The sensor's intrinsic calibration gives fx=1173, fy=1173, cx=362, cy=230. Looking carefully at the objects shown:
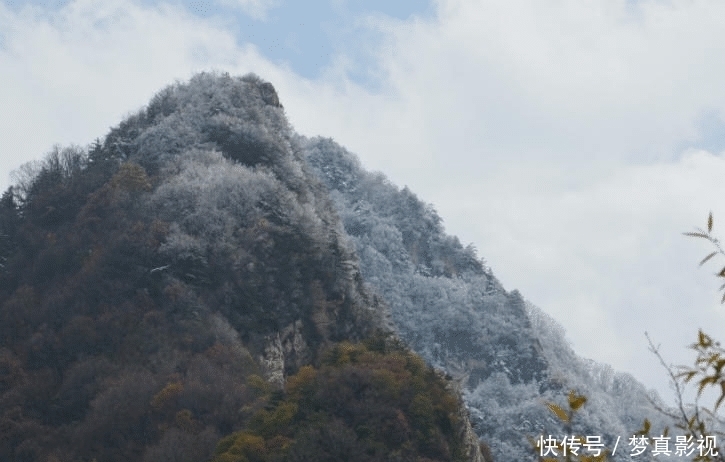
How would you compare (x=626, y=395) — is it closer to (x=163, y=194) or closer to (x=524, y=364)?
(x=524, y=364)

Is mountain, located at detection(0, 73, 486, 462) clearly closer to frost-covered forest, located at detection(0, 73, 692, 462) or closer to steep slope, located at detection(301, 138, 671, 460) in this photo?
frost-covered forest, located at detection(0, 73, 692, 462)

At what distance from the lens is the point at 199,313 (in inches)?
1427

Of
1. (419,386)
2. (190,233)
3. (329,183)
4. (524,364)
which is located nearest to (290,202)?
(190,233)

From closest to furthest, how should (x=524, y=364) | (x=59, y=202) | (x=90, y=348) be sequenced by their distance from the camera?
(x=90, y=348) < (x=59, y=202) < (x=524, y=364)

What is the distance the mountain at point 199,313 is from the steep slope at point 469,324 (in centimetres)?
2020

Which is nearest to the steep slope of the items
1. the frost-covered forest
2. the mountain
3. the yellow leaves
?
the frost-covered forest

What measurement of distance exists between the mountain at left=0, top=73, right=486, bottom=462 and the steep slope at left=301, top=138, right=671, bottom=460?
66.3 feet

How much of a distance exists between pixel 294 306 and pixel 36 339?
8.27 meters

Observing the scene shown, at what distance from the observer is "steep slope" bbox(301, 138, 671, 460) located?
206ft

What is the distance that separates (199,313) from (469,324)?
36494 millimetres

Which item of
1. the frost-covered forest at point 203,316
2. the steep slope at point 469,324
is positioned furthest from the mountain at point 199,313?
the steep slope at point 469,324

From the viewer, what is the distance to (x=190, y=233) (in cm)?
3988

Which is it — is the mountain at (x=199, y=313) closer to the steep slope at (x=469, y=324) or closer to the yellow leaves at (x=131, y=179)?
the yellow leaves at (x=131, y=179)

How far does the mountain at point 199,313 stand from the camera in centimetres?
3025
